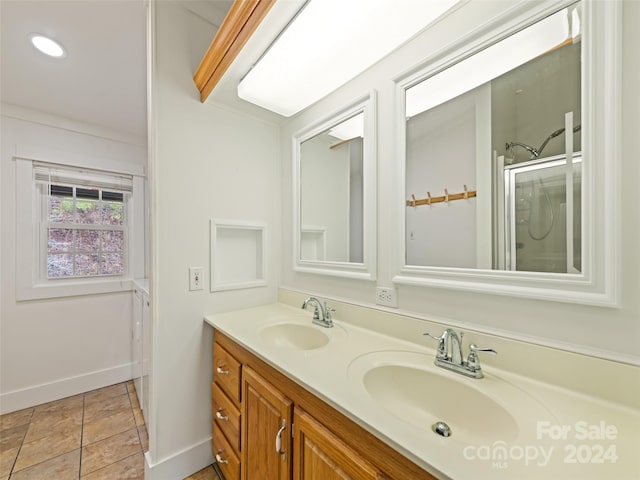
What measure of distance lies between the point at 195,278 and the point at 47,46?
169cm

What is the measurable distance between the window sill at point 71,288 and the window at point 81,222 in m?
0.09

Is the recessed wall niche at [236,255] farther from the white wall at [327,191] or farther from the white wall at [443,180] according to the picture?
the white wall at [443,180]

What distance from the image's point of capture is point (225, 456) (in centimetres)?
130

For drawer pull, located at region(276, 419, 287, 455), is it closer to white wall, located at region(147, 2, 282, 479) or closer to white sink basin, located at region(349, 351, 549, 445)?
white sink basin, located at region(349, 351, 549, 445)

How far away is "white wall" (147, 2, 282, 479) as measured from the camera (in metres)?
1.35

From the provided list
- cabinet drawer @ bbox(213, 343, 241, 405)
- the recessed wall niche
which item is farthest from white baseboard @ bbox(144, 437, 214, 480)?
the recessed wall niche

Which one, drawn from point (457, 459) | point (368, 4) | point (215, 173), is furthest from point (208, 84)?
point (457, 459)

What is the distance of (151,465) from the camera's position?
1.33 meters

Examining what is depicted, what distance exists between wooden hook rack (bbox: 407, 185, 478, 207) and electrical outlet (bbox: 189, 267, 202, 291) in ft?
3.89

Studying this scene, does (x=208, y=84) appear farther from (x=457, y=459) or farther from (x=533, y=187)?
(x=457, y=459)

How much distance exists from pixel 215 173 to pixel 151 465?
5.23 feet

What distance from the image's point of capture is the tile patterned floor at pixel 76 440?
1.48 m

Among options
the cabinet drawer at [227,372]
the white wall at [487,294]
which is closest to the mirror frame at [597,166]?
the white wall at [487,294]

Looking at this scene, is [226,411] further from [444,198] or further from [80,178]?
[80,178]
